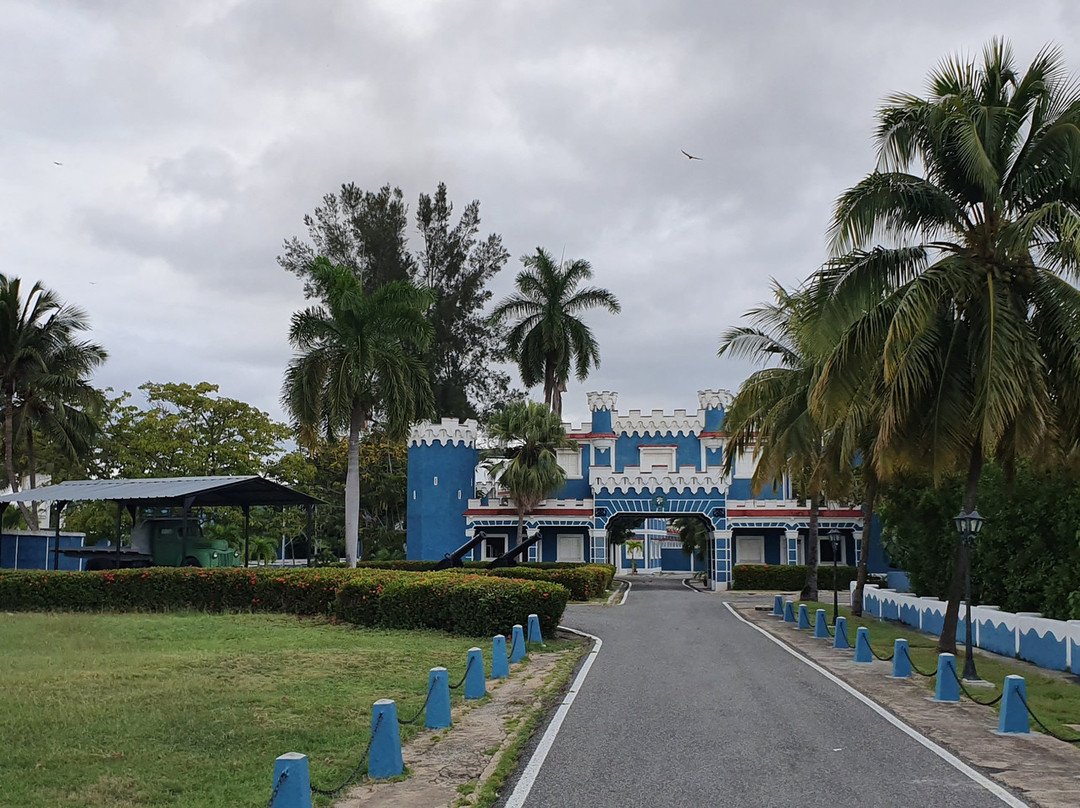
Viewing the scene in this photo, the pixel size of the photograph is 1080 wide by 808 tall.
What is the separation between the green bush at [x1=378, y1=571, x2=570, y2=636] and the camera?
18469 millimetres

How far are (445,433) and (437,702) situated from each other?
38.6 metres

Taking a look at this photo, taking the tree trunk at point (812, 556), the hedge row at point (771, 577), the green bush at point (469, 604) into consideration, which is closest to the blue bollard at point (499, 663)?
the green bush at point (469, 604)

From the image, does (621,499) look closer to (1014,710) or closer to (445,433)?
(445,433)

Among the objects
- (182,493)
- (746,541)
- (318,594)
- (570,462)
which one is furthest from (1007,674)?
(570,462)

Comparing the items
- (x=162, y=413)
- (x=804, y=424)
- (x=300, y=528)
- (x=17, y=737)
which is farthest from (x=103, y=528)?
(x=17, y=737)

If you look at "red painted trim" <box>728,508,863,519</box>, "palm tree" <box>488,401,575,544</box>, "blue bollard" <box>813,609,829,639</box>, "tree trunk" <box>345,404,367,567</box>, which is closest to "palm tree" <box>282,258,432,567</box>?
"tree trunk" <box>345,404,367,567</box>

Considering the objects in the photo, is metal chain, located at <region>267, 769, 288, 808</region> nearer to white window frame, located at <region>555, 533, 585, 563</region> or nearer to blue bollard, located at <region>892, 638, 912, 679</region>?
blue bollard, located at <region>892, 638, 912, 679</region>

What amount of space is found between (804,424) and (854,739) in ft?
45.1

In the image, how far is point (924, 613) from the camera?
23.4 meters

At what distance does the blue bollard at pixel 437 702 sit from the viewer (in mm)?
9969

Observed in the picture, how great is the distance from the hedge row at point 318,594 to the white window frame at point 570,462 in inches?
1073

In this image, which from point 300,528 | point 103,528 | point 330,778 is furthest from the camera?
point 300,528

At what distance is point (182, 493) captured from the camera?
1008 inches

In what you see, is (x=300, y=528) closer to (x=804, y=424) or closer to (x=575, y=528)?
(x=575, y=528)
